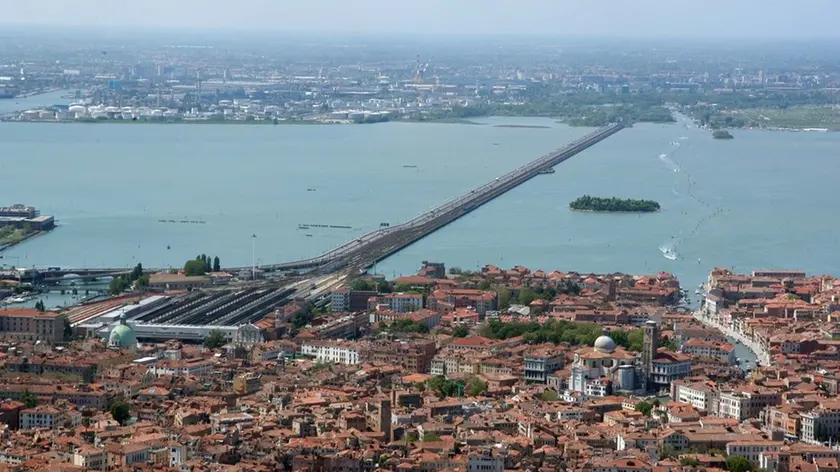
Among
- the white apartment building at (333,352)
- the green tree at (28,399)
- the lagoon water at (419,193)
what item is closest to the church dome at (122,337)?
the white apartment building at (333,352)

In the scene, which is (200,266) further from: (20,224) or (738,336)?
(738,336)

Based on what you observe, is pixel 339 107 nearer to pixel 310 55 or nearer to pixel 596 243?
pixel 596 243

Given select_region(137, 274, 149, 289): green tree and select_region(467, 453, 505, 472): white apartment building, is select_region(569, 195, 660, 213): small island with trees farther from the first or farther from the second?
select_region(467, 453, 505, 472): white apartment building

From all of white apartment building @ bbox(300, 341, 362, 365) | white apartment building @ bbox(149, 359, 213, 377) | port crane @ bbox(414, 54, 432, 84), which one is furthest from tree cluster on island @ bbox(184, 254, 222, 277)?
port crane @ bbox(414, 54, 432, 84)

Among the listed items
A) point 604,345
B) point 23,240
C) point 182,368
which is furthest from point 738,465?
point 23,240

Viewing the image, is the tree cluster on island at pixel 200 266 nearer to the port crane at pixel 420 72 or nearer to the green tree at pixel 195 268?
the green tree at pixel 195 268
